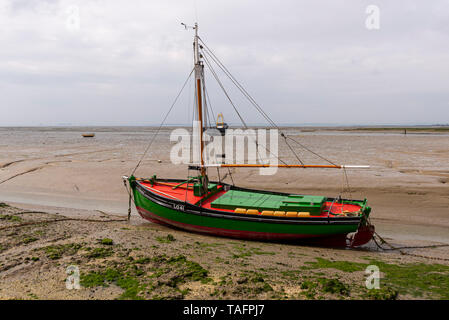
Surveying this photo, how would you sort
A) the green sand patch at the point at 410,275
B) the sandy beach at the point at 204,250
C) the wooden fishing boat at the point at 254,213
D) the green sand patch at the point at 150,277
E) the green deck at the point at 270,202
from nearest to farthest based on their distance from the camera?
the green sand patch at the point at 150,277 < the sandy beach at the point at 204,250 < the green sand patch at the point at 410,275 < the wooden fishing boat at the point at 254,213 < the green deck at the point at 270,202

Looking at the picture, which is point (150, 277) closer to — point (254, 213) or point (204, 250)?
point (204, 250)

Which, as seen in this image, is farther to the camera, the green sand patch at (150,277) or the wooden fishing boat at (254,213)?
the wooden fishing boat at (254,213)

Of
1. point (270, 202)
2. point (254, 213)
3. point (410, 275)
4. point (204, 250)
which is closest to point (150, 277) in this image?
point (204, 250)

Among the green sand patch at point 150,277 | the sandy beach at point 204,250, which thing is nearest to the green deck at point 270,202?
the sandy beach at point 204,250

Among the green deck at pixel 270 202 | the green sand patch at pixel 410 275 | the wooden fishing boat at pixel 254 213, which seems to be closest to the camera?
the green sand patch at pixel 410 275

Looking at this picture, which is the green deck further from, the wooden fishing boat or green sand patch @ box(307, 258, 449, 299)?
green sand patch @ box(307, 258, 449, 299)

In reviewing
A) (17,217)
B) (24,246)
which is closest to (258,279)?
(24,246)

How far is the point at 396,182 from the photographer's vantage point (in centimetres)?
2075

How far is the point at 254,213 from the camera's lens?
481 inches

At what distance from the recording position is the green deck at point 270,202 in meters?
12.2

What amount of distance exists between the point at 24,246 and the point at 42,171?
19.8 metres

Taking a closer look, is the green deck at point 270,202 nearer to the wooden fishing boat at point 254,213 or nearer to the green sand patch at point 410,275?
the wooden fishing boat at point 254,213

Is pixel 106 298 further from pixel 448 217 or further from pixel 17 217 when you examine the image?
pixel 448 217

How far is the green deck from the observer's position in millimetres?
12192
